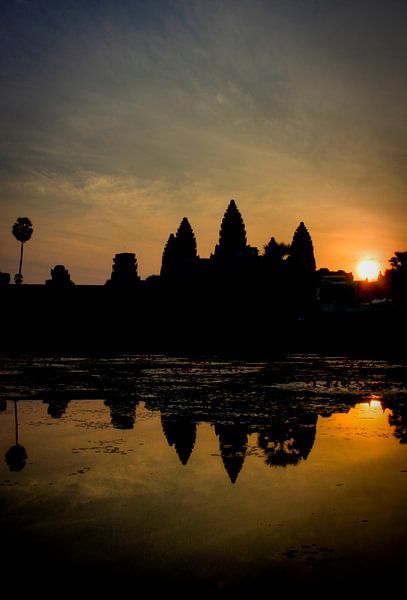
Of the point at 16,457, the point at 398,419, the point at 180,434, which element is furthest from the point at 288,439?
the point at 16,457

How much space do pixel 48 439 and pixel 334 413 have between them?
5.43 m

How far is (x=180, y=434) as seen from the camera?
8.74 metres

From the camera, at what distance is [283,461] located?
23.0ft

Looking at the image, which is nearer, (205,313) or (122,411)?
(122,411)

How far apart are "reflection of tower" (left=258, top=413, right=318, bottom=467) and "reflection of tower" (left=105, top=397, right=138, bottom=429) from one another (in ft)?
7.64

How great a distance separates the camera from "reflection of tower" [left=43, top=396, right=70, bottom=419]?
1064 cm

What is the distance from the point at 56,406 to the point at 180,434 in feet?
13.0

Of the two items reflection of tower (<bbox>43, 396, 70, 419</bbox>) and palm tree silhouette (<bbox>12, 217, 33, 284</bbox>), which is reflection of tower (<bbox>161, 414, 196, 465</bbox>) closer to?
reflection of tower (<bbox>43, 396, 70, 419</bbox>)

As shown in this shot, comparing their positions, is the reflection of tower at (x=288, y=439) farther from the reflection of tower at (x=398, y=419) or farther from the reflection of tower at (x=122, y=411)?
the reflection of tower at (x=122, y=411)

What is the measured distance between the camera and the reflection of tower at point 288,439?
720cm

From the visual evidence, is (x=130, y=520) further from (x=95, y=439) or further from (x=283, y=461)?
(x=95, y=439)

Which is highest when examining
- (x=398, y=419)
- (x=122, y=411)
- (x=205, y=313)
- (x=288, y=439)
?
(x=205, y=313)

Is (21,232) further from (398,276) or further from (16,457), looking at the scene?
(16,457)

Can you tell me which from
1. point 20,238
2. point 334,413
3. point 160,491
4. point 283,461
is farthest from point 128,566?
point 20,238
